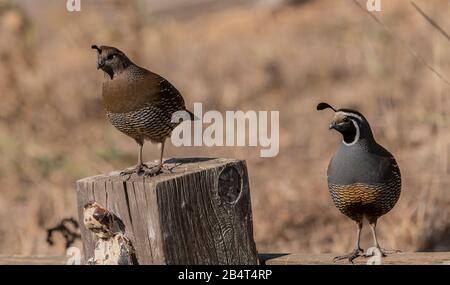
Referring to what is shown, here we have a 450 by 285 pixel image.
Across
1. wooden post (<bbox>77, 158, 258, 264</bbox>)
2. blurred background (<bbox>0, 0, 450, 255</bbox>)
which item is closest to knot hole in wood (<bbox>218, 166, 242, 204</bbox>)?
wooden post (<bbox>77, 158, 258, 264</bbox>)

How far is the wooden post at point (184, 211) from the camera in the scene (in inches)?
125

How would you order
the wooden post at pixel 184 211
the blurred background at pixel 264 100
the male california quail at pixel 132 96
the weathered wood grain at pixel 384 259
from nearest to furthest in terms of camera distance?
1. the wooden post at pixel 184 211
2. the weathered wood grain at pixel 384 259
3. the male california quail at pixel 132 96
4. the blurred background at pixel 264 100

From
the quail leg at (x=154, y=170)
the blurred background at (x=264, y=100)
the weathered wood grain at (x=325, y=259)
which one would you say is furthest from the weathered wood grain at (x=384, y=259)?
the blurred background at (x=264, y=100)

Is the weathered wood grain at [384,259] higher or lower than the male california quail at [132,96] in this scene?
lower

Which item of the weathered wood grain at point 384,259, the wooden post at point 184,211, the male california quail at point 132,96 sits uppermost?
the male california quail at point 132,96

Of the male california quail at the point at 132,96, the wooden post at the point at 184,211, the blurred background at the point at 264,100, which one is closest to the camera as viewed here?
the wooden post at the point at 184,211

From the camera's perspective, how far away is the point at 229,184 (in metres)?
3.34

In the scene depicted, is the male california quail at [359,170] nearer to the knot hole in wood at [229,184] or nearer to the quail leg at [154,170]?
the knot hole in wood at [229,184]

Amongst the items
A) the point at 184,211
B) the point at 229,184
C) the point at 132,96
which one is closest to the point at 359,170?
the point at 229,184

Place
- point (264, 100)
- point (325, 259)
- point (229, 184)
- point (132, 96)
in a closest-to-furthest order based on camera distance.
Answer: point (229, 184), point (325, 259), point (132, 96), point (264, 100)

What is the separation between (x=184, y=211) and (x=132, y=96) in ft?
1.92

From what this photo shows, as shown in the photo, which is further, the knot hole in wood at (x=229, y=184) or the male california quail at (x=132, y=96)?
the male california quail at (x=132, y=96)

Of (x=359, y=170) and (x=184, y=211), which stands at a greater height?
(x=359, y=170)

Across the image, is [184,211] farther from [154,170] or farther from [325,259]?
[325,259]
